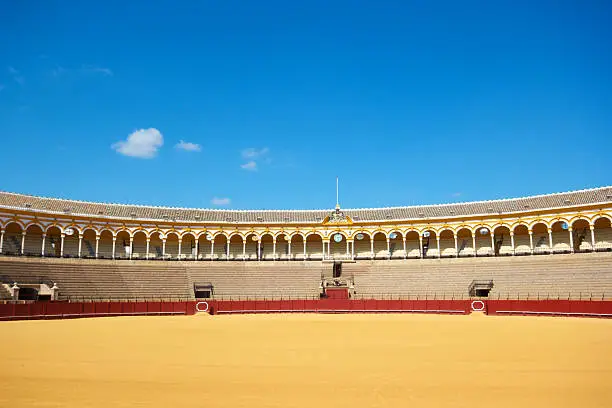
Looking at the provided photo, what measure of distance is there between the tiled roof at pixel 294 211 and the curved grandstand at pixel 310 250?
151 millimetres

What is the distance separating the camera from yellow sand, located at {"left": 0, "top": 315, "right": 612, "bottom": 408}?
8.27 m

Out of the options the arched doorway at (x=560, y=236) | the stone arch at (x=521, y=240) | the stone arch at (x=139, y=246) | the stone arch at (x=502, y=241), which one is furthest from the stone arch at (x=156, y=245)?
the arched doorway at (x=560, y=236)

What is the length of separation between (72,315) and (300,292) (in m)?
16.5

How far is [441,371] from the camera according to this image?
1082cm

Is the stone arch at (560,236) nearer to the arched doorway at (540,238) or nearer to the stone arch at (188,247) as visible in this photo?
the arched doorway at (540,238)

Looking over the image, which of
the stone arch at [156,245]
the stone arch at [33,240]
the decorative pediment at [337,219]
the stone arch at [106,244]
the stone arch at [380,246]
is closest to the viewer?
the stone arch at [33,240]

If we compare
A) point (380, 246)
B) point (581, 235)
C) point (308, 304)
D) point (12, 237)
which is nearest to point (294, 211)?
point (380, 246)

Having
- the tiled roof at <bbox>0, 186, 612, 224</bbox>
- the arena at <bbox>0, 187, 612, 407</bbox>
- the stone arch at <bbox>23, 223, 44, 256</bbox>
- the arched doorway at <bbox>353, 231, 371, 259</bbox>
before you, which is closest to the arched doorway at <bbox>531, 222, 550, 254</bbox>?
the arena at <bbox>0, 187, 612, 407</bbox>

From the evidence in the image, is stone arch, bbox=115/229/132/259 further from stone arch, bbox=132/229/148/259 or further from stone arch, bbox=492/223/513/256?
stone arch, bbox=492/223/513/256

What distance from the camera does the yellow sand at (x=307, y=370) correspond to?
8273mm

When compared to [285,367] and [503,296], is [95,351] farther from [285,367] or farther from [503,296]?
[503,296]

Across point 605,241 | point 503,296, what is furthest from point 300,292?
point 605,241

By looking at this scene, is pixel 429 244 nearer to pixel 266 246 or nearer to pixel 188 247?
pixel 266 246

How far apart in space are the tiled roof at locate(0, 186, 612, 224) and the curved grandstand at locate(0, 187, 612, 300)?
15cm
